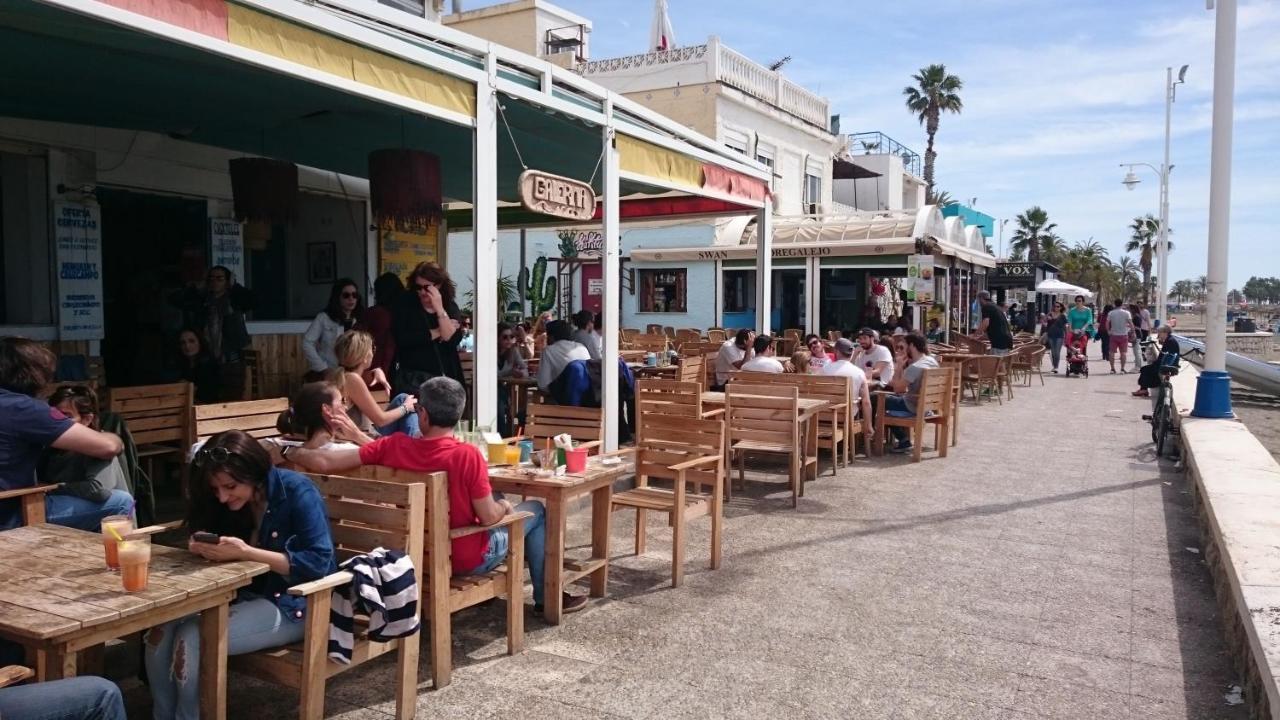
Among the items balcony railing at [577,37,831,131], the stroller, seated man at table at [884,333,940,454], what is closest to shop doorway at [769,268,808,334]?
balcony railing at [577,37,831,131]

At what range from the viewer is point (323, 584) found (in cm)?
277

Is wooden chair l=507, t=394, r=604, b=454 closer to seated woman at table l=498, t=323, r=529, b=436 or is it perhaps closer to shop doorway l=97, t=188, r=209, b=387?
shop doorway l=97, t=188, r=209, b=387

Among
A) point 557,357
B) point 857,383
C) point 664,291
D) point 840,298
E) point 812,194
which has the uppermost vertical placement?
point 812,194

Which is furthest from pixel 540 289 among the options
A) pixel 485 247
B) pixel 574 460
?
pixel 574 460

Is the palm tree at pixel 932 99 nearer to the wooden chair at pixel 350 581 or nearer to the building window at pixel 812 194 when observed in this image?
the building window at pixel 812 194

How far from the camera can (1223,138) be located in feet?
28.0

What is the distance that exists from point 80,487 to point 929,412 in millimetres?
6891

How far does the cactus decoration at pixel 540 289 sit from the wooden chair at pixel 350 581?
61.1 ft

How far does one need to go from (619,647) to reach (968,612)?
5.61ft

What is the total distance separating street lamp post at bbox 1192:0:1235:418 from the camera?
8.40 m

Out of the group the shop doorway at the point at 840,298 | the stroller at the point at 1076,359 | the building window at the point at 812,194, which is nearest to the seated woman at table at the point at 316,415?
the stroller at the point at 1076,359

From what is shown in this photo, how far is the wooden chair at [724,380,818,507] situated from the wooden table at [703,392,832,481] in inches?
3.8

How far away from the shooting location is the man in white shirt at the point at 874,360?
8875 mm

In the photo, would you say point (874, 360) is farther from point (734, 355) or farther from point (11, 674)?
point (11, 674)
